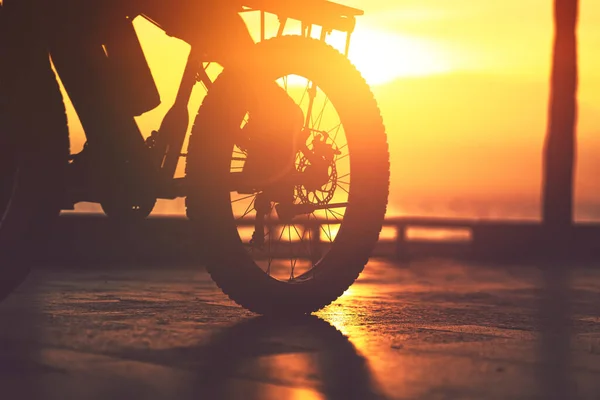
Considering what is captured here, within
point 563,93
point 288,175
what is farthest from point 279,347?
point 563,93

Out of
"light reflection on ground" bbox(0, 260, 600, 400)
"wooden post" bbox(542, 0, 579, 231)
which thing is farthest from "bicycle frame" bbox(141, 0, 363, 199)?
"wooden post" bbox(542, 0, 579, 231)

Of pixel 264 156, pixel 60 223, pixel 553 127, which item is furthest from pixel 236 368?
pixel 553 127

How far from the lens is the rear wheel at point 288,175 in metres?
6.97

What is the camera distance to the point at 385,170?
26.3 feet

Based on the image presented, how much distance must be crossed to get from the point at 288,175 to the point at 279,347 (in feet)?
5.62

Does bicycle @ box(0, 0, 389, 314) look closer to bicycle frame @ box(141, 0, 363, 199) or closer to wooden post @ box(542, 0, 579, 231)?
bicycle frame @ box(141, 0, 363, 199)

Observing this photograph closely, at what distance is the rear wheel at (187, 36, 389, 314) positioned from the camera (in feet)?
22.9

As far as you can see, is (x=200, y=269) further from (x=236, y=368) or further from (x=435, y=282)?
(x=236, y=368)

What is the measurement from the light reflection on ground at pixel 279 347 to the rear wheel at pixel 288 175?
278mm

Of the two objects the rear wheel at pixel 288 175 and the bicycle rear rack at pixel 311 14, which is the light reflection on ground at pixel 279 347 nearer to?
the rear wheel at pixel 288 175

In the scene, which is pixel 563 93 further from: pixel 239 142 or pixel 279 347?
pixel 279 347

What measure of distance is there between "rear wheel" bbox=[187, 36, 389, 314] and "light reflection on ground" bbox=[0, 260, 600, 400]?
28cm

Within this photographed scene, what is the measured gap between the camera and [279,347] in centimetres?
599

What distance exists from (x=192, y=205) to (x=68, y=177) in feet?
2.60
